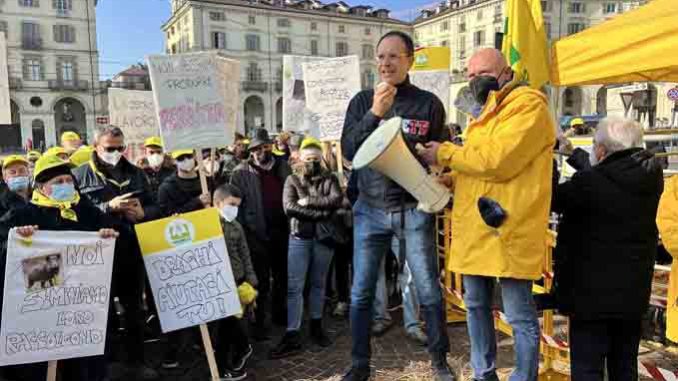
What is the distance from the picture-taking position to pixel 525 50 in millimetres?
5129

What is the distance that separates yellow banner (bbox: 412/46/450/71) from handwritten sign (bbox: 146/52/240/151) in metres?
4.03

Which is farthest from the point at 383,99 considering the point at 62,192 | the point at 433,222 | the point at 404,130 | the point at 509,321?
the point at 62,192

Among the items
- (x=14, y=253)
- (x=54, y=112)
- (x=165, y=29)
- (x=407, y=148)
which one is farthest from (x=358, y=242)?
(x=165, y=29)

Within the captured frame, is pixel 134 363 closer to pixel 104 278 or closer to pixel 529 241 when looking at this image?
pixel 104 278

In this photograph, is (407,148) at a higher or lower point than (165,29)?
lower

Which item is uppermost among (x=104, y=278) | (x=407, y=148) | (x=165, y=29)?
(x=165, y=29)

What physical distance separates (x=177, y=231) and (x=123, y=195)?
0.84 metres

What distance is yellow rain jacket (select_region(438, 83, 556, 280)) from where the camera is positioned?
8.77ft

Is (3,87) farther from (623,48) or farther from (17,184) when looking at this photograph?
(623,48)

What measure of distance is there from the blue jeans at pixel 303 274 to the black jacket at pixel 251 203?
0.49 metres

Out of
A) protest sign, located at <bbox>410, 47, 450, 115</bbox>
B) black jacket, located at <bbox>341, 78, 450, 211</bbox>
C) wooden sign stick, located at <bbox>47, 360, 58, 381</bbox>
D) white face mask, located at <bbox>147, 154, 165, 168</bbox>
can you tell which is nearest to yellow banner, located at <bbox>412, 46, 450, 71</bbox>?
protest sign, located at <bbox>410, 47, 450, 115</bbox>

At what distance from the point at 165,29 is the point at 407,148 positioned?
3364 inches

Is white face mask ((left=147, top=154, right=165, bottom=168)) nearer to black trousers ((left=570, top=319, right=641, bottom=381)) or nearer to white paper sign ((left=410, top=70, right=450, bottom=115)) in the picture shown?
white paper sign ((left=410, top=70, right=450, bottom=115))

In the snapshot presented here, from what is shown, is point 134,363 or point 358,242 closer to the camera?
point 358,242
